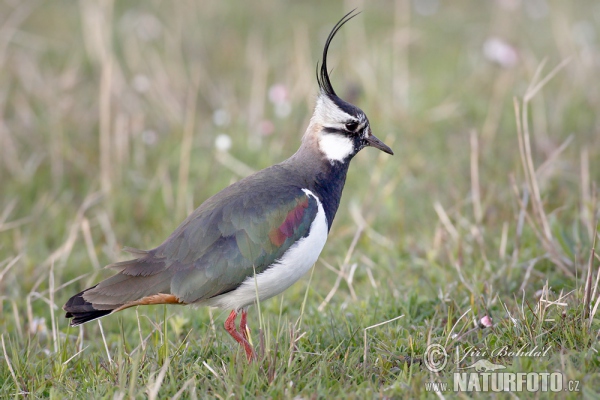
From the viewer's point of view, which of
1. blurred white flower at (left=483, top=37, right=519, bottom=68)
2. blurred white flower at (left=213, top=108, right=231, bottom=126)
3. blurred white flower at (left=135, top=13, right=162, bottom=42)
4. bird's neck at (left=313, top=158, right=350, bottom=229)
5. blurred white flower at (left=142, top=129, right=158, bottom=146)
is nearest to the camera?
bird's neck at (left=313, top=158, right=350, bottom=229)

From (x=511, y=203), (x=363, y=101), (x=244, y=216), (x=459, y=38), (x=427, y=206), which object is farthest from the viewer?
(x=459, y=38)

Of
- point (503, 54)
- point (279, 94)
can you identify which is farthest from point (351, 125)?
point (503, 54)

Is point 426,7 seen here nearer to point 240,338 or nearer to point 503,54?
point 503,54

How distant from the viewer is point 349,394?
319 cm

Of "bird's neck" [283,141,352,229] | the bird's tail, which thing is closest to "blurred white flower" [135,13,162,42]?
"bird's neck" [283,141,352,229]

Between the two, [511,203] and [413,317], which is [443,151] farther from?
[413,317]

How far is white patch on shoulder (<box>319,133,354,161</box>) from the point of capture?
4.41 meters

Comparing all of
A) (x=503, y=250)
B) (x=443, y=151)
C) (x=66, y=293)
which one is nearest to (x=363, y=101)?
(x=443, y=151)

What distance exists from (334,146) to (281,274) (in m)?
0.97

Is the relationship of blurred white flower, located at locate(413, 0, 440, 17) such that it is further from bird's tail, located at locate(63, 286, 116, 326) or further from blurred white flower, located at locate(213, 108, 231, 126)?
bird's tail, located at locate(63, 286, 116, 326)

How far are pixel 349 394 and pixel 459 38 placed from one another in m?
7.74

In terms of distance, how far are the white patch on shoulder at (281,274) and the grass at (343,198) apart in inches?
6.1

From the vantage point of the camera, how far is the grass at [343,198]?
139 inches

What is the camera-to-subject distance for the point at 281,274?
3859 millimetres
